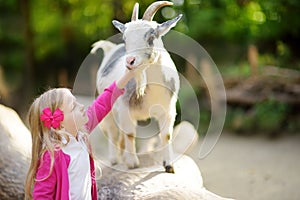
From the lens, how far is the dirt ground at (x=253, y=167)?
14.6 feet

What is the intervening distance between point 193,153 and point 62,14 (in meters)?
6.01

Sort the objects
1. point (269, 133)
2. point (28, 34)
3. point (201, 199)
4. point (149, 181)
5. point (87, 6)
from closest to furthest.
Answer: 1. point (201, 199)
2. point (149, 181)
3. point (269, 133)
4. point (28, 34)
5. point (87, 6)

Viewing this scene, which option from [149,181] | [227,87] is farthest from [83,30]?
[149,181]

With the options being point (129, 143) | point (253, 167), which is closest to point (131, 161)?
point (129, 143)

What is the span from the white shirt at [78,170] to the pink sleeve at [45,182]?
0.26ft

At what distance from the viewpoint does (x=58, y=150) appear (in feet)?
6.95

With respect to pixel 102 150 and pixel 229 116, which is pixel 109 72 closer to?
pixel 102 150

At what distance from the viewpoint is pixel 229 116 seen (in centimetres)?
716

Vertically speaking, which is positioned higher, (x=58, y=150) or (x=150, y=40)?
(x=150, y=40)

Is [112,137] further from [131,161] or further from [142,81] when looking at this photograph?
[142,81]

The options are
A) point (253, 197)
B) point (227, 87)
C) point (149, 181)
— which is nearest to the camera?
point (149, 181)

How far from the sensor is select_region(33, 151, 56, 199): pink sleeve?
208cm

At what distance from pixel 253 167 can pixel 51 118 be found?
377 cm

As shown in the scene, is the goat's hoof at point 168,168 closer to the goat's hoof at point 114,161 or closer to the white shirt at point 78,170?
the goat's hoof at point 114,161
